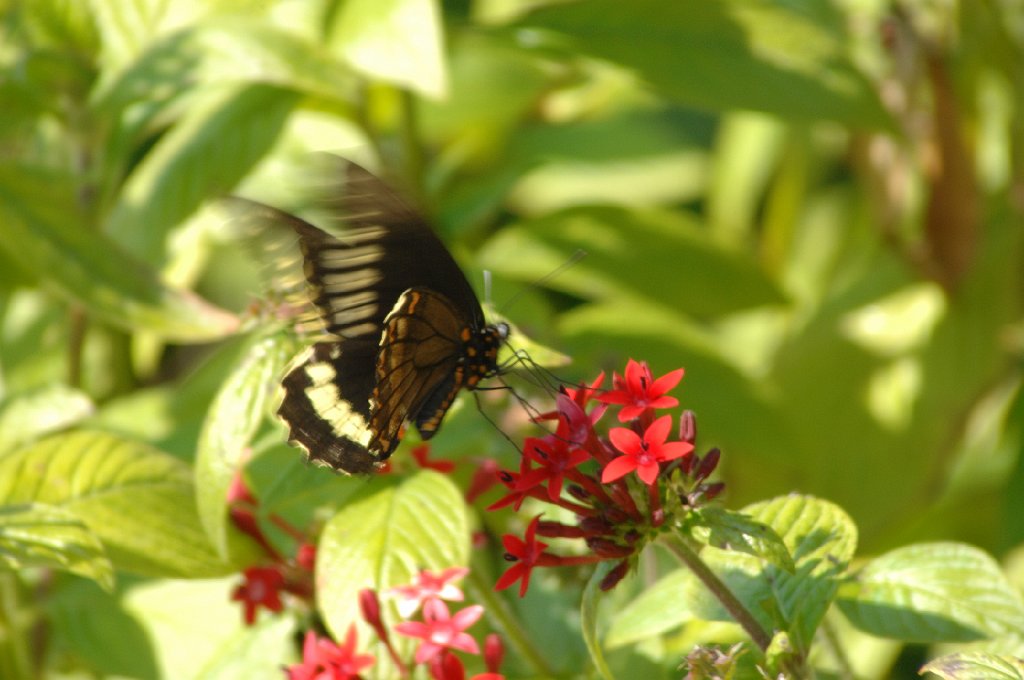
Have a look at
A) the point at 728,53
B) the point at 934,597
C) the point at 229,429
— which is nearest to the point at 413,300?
the point at 229,429

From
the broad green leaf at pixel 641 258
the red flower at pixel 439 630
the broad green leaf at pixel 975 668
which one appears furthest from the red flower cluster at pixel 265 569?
the broad green leaf at pixel 641 258

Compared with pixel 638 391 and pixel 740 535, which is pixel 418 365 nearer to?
pixel 638 391

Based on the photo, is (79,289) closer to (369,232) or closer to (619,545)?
(369,232)

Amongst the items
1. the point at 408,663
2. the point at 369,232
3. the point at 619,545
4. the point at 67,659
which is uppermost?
the point at 369,232

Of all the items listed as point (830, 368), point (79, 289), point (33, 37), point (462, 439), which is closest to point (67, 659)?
point (79, 289)

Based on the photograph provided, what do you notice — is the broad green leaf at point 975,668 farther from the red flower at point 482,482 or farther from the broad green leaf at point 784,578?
the red flower at point 482,482
